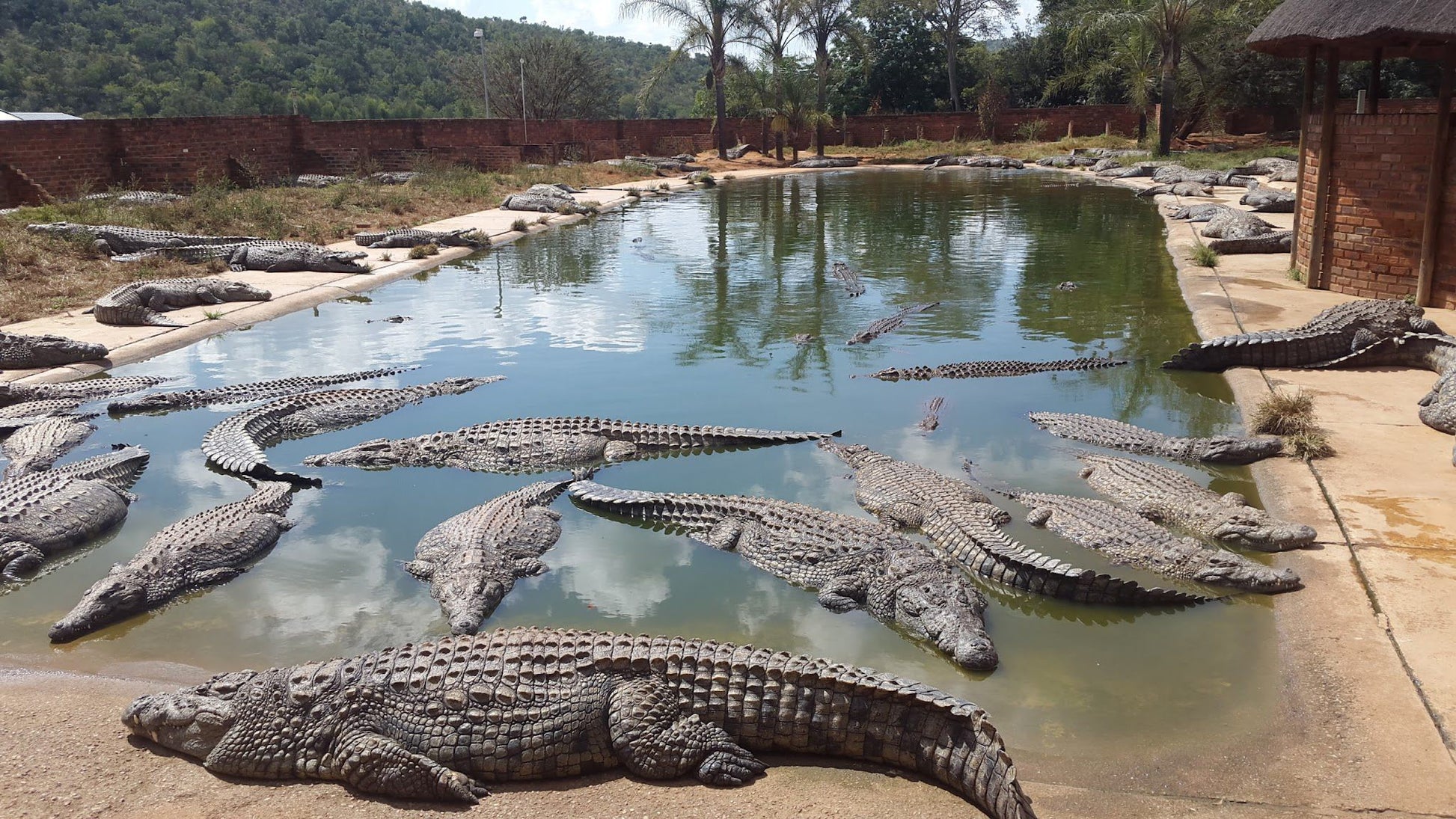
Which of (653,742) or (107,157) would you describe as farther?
(107,157)

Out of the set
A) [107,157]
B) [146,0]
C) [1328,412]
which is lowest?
[1328,412]

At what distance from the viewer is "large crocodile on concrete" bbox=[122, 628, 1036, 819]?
12.9 ft

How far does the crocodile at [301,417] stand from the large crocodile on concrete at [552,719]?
3.72 meters

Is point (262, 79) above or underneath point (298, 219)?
above

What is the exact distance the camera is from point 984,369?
9859 millimetres

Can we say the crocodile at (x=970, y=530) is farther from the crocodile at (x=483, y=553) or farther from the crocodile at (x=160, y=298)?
the crocodile at (x=160, y=298)

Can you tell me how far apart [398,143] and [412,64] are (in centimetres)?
4198

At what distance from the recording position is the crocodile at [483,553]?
5441mm

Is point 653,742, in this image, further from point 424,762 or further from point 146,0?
point 146,0

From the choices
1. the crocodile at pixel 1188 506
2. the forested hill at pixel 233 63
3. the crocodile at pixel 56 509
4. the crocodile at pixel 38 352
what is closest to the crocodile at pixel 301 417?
the crocodile at pixel 56 509

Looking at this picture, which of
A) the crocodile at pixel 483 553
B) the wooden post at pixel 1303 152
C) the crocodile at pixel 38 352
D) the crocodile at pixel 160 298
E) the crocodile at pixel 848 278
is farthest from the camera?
the crocodile at pixel 848 278

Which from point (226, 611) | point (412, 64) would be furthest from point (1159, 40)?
point (412, 64)

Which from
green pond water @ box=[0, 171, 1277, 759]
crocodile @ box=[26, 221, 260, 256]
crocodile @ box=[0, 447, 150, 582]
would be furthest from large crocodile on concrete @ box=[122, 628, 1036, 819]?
crocodile @ box=[26, 221, 260, 256]

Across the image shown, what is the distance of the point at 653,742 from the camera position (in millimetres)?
3957
